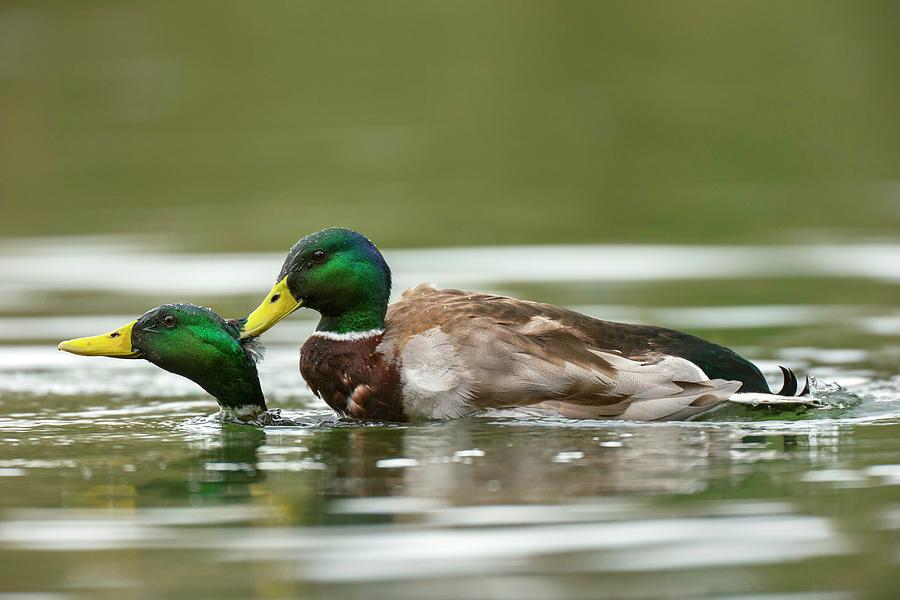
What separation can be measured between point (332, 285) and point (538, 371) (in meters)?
1.38

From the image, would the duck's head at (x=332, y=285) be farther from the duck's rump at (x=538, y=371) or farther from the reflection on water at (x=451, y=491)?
the reflection on water at (x=451, y=491)

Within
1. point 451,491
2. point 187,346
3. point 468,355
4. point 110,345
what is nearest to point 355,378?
point 468,355

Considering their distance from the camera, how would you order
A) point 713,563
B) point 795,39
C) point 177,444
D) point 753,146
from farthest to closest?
point 795,39 → point 753,146 → point 177,444 → point 713,563

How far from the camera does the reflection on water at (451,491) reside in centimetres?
718

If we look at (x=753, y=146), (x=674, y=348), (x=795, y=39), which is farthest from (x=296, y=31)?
(x=674, y=348)

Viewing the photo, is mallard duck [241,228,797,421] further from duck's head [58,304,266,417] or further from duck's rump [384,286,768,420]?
duck's head [58,304,266,417]

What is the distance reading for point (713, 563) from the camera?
23.7 feet

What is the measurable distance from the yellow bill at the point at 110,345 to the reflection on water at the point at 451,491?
0.44 m

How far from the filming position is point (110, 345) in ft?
35.2

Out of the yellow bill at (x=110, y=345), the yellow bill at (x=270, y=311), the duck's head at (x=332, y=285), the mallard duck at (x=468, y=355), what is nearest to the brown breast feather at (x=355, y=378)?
the mallard duck at (x=468, y=355)

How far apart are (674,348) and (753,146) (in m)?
11.7

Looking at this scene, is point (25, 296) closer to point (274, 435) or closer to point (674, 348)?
point (274, 435)

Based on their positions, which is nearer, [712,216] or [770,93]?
[712,216]

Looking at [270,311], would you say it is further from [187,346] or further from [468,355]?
[468,355]
